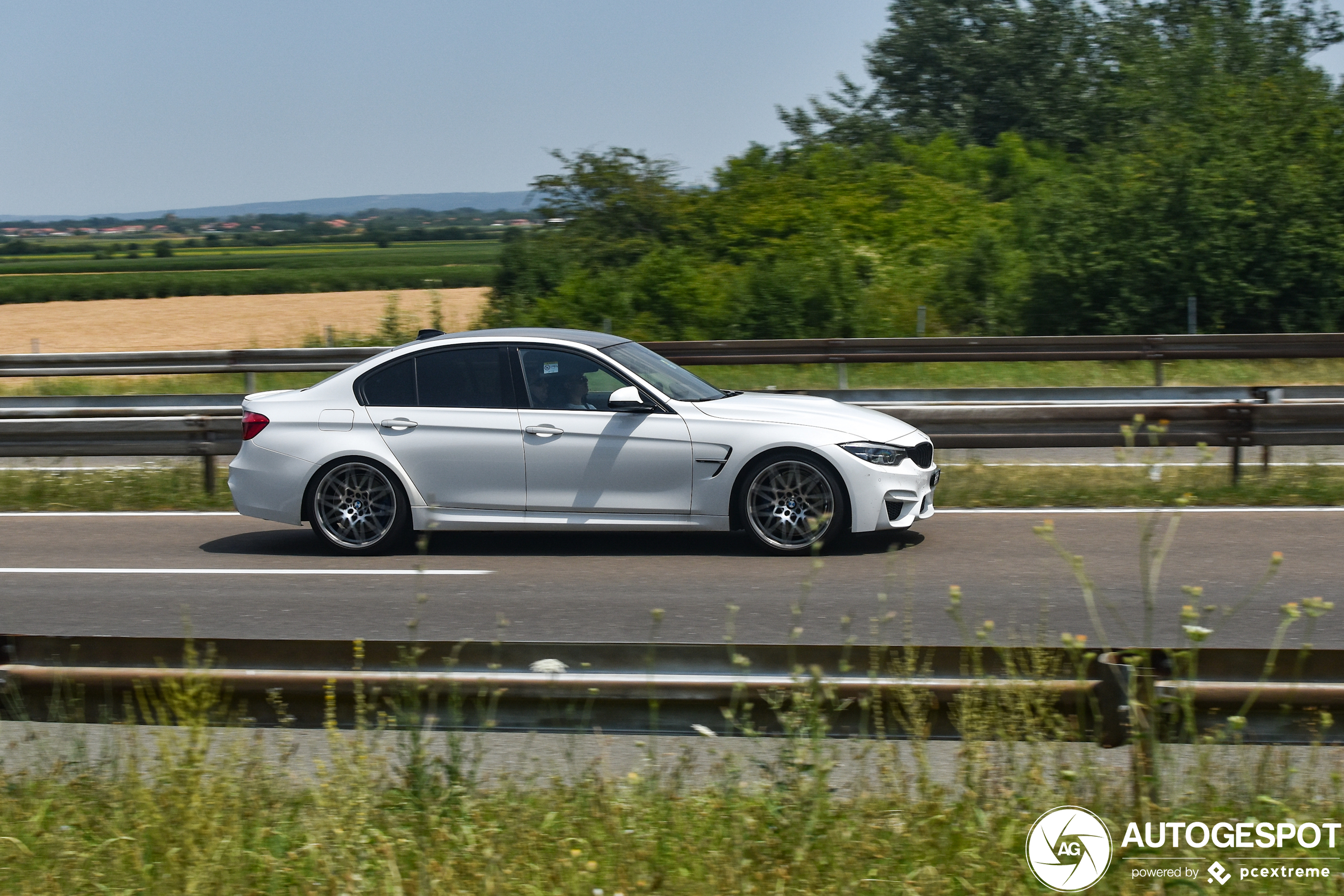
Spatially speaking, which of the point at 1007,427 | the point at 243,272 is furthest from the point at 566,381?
the point at 243,272

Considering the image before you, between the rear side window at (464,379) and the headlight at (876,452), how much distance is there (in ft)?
7.51

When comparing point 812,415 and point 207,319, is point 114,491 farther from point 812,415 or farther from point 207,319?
point 207,319

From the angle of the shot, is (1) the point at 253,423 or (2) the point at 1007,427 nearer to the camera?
(1) the point at 253,423

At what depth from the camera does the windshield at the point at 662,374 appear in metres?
8.97

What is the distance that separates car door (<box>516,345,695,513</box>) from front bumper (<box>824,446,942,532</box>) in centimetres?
101

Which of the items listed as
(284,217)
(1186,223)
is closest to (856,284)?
(1186,223)

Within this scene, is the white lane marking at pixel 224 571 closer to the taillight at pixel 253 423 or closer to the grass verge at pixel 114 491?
the taillight at pixel 253 423

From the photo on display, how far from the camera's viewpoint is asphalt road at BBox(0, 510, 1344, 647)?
6.99 meters

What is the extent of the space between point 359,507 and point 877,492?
11.5 feet

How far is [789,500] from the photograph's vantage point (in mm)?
8602

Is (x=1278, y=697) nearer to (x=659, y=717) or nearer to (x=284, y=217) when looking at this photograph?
(x=659, y=717)

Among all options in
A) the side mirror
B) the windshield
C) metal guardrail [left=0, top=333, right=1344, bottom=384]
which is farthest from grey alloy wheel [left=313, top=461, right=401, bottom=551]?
metal guardrail [left=0, top=333, right=1344, bottom=384]

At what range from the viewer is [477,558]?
9000mm

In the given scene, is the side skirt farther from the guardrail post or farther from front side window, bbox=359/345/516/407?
the guardrail post
